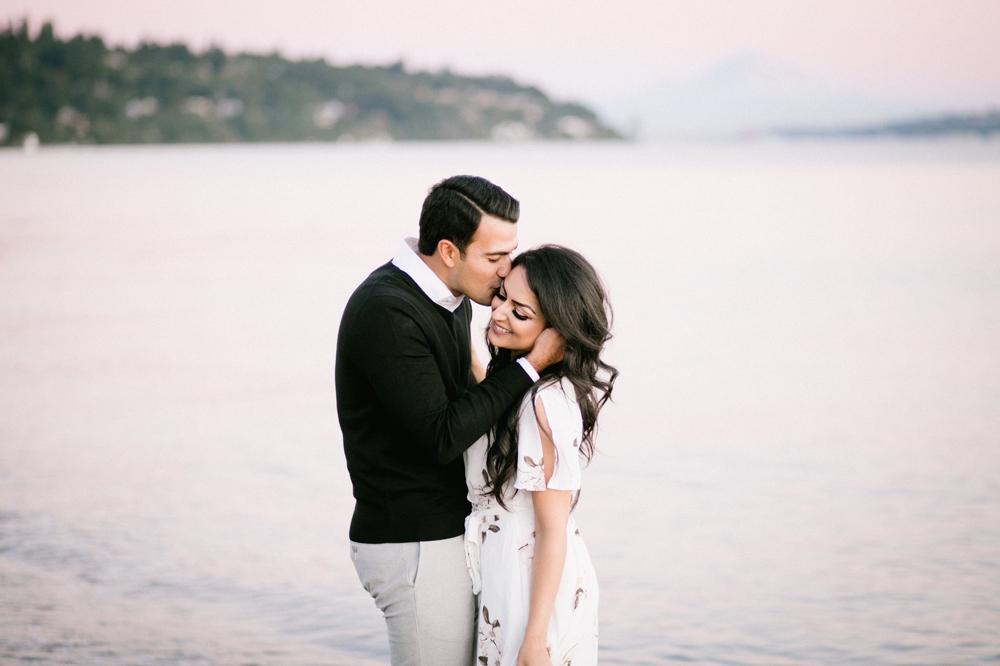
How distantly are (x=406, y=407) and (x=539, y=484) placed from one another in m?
0.42

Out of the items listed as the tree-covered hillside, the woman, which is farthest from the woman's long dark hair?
the tree-covered hillside

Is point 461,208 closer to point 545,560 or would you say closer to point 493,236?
point 493,236

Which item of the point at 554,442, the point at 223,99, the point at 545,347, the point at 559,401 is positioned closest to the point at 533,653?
the point at 554,442

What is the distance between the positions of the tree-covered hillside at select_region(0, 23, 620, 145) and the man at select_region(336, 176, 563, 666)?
94863 mm

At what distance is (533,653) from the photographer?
268 cm

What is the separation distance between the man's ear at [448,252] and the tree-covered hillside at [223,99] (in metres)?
94.9

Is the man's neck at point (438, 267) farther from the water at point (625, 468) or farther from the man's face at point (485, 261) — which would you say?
the water at point (625, 468)

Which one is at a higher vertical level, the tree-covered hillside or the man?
the tree-covered hillside

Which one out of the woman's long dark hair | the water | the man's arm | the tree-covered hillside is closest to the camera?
the man's arm

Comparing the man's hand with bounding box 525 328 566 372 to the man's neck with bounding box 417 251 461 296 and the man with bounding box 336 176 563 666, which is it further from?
the man's neck with bounding box 417 251 461 296

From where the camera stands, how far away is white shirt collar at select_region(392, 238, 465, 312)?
9.53ft

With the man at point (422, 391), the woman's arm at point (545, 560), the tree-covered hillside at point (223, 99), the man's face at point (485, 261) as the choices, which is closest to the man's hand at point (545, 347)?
the man at point (422, 391)

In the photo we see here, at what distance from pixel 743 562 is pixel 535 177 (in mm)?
51743

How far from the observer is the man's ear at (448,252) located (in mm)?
2902
